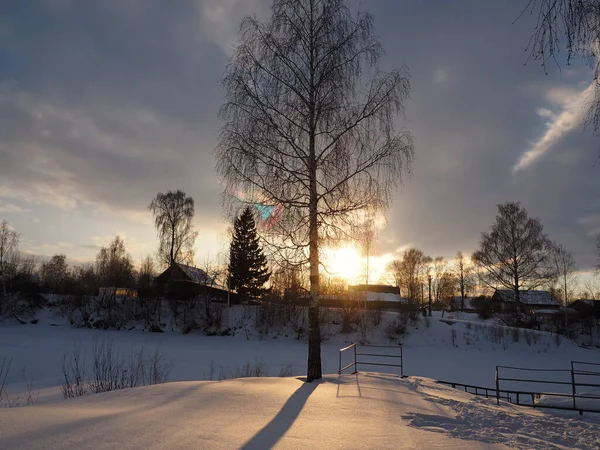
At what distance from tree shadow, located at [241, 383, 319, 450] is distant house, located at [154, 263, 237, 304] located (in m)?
32.6

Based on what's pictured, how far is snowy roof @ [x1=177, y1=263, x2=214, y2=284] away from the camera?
41781mm

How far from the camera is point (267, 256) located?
11188 mm

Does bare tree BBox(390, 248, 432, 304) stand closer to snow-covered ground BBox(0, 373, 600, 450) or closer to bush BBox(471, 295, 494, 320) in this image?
bush BBox(471, 295, 494, 320)

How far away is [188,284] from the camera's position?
40.3 metres

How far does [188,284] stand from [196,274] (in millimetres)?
5572

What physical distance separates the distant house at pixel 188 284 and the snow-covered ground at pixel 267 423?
32379 mm

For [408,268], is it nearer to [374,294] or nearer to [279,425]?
[374,294]

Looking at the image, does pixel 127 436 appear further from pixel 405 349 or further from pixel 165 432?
pixel 405 349

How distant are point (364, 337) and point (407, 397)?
2823 centimetres

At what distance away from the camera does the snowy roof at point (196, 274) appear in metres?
41.8

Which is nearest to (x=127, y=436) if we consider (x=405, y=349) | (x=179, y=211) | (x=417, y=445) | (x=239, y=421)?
(x=239, y=421)

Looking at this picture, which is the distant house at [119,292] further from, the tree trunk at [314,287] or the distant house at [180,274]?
the tree trunk at [314,287]

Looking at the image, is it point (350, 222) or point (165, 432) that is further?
point (350, 222)

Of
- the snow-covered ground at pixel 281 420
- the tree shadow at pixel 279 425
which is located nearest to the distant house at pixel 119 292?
the snow-covered ground at pixel 281 420
